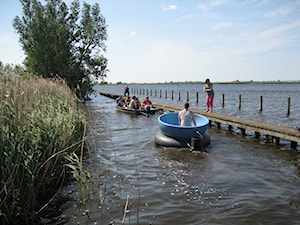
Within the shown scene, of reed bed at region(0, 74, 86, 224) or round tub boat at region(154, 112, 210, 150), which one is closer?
reed bed at region(0, 74, 86, 224)

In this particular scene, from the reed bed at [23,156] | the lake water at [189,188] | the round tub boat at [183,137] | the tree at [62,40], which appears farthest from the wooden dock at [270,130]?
the tree at [62,40]

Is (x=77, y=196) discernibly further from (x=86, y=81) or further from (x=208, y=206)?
(x=86, y=81)

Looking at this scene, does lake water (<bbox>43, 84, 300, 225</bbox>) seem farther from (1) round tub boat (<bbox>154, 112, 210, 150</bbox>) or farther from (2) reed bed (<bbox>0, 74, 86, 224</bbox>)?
(2) reed bed (<bbox>0, 74, 86, 224</bbox>)

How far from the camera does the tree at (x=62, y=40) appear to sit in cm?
2838

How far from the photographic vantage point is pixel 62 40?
96.3ft

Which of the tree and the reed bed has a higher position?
the tree

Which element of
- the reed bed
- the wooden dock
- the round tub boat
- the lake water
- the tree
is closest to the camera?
the reed bed

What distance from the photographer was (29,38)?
94.5 feet

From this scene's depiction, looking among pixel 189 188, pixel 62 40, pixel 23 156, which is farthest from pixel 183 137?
pixel 62 40

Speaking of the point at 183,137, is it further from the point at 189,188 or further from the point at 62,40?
the point at 62,40

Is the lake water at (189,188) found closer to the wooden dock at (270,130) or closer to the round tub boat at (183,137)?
the round tub boat at (183,137)

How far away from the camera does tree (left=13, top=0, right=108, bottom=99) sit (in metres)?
28.4


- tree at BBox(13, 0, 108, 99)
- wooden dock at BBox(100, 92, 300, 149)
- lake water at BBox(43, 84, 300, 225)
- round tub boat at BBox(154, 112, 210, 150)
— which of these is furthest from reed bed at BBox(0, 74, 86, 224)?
tree at BBox(13, 0, 108, 99)

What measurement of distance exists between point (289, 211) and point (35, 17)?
29565 mm
